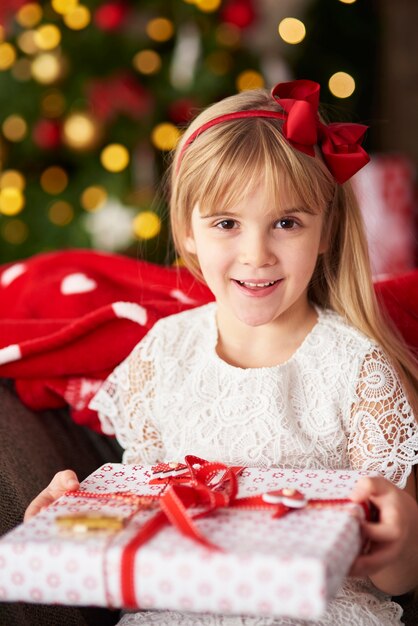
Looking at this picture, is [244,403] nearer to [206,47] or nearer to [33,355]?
[33,355]

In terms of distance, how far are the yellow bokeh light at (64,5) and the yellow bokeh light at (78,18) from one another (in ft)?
0.03

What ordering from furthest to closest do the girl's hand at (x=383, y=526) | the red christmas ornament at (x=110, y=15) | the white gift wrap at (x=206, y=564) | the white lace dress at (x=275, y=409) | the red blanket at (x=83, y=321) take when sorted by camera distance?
the red christmas ornament at (x=110, y=15), the red blanket at (x=83, y=321), the white lace dress at (x=275, y=409), the girl's hand at (x=383, y=526), the white gift wrap at (x=206, y=564)

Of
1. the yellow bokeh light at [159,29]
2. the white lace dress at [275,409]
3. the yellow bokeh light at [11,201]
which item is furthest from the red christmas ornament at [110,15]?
the white lace dress at [275,409]

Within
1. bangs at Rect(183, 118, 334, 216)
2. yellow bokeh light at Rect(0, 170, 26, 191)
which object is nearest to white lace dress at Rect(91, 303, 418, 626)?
bangs at Rect(183, 118, 334, 216)

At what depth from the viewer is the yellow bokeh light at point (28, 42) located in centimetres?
282

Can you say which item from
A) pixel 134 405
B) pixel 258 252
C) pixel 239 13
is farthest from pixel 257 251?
pixel 239 13

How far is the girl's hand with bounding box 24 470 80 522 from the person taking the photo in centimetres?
99

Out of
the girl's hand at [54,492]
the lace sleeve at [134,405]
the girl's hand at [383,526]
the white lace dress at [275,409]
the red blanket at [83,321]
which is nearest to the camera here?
the girl's hand at [383,526]

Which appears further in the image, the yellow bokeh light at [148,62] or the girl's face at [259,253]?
the yellow bokeh light at [148,62]

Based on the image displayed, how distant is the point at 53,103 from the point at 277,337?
1970mm

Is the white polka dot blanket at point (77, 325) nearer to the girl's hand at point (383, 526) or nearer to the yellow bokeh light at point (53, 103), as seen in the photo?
the girl's hand at point (383, 526)

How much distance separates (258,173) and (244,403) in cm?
33

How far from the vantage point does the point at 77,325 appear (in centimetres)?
138

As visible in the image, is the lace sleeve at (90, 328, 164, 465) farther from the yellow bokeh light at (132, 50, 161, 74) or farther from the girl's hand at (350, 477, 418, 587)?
the yellow bokeh light at (132, 50, 161, 74)
